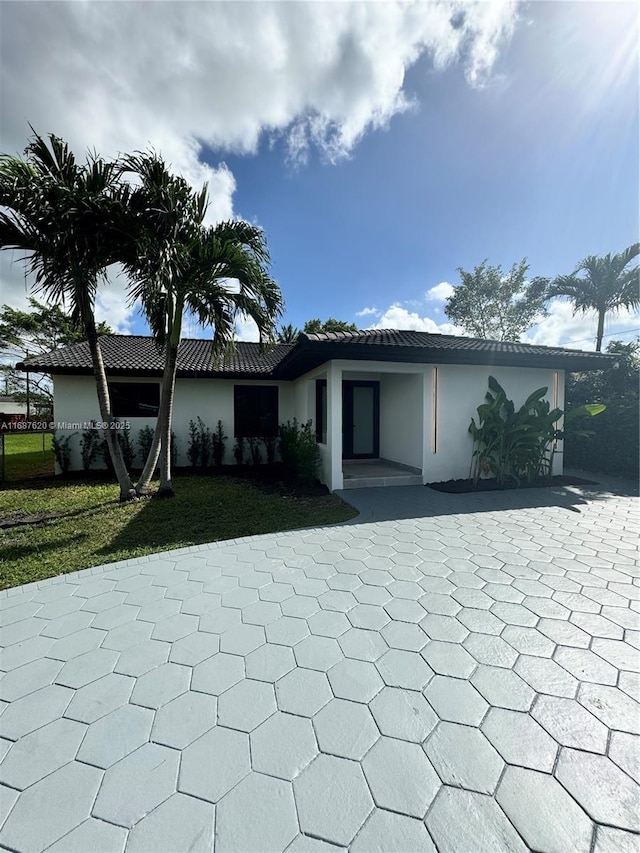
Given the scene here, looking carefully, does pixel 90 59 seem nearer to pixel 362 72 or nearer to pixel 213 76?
pixel 213 76

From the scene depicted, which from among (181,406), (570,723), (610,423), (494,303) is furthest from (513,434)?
(494,303)

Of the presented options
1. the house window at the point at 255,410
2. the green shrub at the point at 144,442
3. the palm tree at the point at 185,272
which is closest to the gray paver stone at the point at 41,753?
the palm tree at the point at 185,272

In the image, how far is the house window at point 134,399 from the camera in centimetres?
1139

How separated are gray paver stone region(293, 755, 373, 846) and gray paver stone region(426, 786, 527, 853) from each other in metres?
0.31

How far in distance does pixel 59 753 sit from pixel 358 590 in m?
2.54

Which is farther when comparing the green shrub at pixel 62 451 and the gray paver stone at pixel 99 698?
the green shrub at pixel 62 451

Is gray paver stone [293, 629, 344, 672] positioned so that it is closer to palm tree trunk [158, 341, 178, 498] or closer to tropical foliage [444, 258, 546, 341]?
palm tree trunk [158, 341, 178, 498]

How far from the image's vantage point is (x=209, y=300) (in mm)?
7449

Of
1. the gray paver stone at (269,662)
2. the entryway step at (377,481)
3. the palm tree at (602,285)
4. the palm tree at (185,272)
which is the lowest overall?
the gray paver stone at (269,662)

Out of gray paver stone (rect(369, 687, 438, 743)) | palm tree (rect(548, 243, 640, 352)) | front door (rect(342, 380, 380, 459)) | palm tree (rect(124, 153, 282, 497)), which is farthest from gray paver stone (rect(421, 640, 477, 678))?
palm tree (rect(548, 243, 640, 352))

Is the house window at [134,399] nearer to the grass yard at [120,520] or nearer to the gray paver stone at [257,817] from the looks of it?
the grass yard at [120,520]

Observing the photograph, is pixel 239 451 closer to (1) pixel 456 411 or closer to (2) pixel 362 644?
(1) pixel 456 411

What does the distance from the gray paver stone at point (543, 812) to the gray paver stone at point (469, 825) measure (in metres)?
0.05

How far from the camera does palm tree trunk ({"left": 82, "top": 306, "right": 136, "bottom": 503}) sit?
665 centimetres
